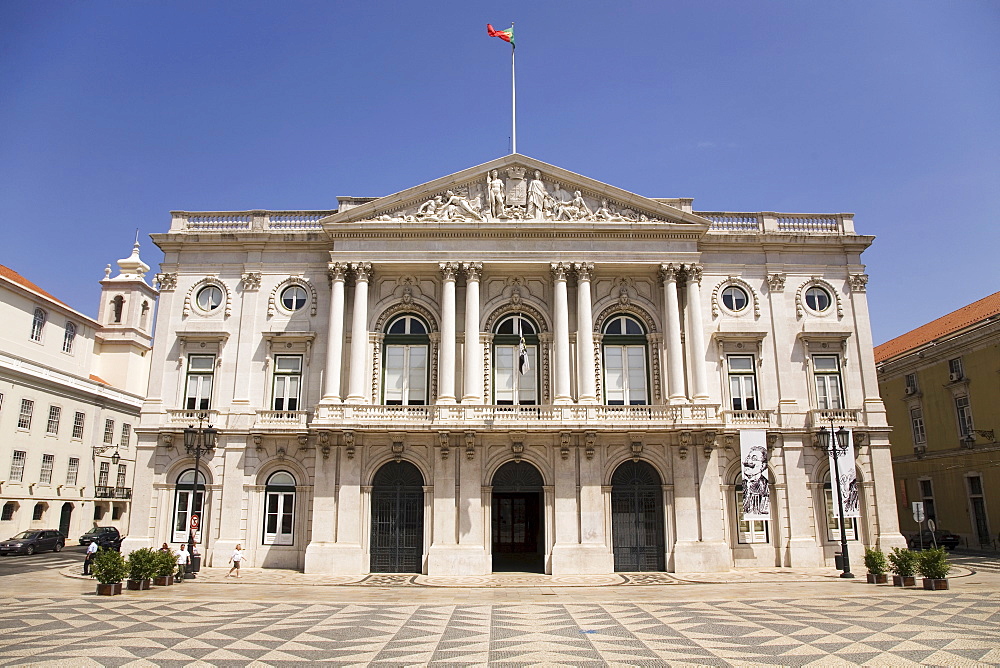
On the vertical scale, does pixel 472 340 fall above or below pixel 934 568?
above

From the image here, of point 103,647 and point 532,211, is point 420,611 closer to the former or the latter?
point 103,647

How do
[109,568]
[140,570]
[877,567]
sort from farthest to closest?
[877,567] → [140,570] → [109,568]

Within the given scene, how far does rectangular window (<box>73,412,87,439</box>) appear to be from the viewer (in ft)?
164

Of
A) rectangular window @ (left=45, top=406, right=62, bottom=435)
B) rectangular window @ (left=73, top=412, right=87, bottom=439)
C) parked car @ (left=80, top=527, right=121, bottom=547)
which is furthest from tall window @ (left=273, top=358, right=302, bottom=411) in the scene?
rectangular window @ (left=73, top=412, right=87, bottom=439)

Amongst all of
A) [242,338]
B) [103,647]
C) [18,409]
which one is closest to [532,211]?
[242,338]

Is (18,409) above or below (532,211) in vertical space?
below

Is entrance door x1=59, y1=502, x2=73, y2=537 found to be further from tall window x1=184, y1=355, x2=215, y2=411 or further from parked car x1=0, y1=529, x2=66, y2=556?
tall window x1=184, y1=355, x2=215, y2=411

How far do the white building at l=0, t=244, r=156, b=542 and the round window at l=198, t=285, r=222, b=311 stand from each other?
43.8 feet

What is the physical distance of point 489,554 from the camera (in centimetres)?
2944

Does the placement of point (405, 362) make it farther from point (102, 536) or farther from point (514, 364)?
point (102, 536)

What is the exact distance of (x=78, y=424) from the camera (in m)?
50.5

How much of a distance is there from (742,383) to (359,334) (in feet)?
56.7

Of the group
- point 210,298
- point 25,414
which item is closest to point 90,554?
point 210,298

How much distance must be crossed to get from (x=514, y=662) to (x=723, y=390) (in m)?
21.6
